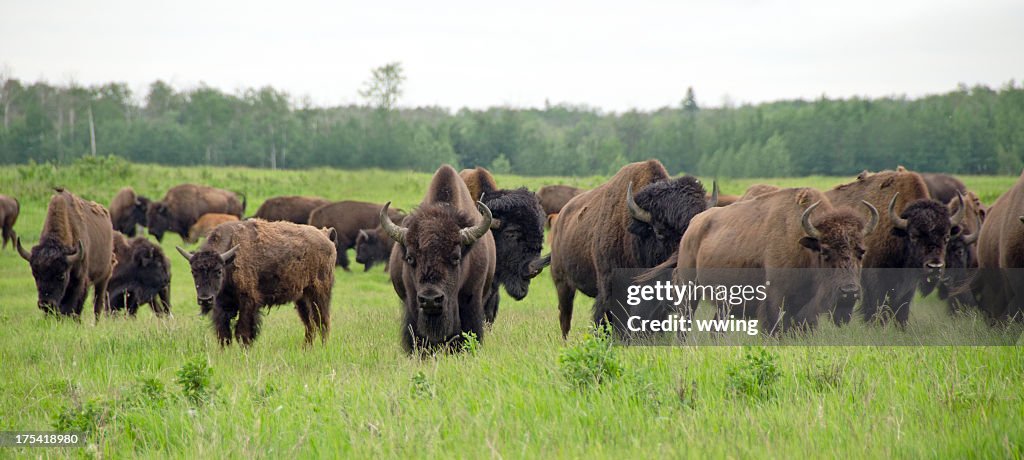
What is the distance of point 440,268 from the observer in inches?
294

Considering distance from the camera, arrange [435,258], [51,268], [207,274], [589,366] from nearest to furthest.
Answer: [589,366] < [435,258] < [207,274] < [51,268]

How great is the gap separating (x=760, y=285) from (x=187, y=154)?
2723 inches

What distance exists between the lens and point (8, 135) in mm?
63531

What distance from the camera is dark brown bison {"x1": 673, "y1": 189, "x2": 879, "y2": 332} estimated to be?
7.31 m

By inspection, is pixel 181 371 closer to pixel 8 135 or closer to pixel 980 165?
pixel 980 165

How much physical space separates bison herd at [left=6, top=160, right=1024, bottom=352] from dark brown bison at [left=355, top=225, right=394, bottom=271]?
11.0 meters

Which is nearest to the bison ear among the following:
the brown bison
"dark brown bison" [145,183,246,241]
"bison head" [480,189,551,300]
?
"bison head" [480,189,551,300]

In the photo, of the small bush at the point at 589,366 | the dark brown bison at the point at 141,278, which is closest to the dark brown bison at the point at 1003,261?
the small bush at the point at 589,366

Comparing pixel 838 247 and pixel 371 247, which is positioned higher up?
pixel 838 247

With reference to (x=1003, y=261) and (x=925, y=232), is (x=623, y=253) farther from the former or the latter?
(x=1003, y=261)

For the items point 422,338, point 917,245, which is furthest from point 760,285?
point 422,338

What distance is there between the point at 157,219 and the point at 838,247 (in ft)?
93.1

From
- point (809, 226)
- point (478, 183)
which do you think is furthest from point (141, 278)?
point (809, 226)

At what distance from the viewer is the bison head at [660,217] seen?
884 cm
